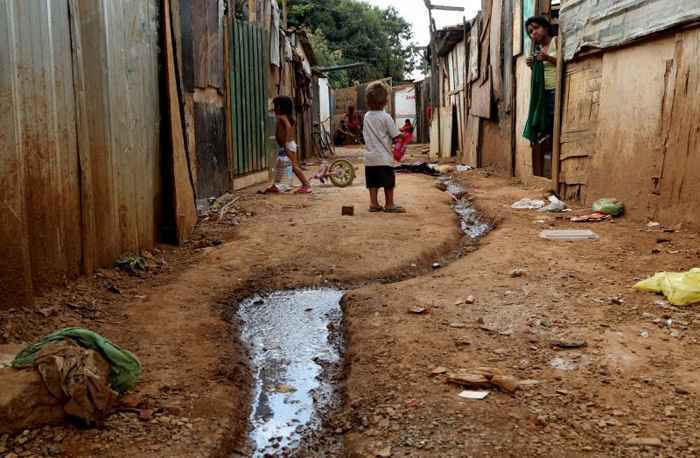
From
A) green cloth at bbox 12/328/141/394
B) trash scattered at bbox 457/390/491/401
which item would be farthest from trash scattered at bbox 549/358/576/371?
green cloth at bbox 12/328/141/394

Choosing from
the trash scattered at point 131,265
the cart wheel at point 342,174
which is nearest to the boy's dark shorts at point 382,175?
the cart wheel at point 342,174

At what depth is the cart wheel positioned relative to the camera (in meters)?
9.59

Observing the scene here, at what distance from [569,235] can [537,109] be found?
11.0 ft

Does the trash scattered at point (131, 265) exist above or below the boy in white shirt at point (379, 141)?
below

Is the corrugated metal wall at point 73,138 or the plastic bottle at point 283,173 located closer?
the corrugated metal wall at point 73,138

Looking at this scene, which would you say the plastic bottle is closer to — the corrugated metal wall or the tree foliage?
the corrugated metal wall

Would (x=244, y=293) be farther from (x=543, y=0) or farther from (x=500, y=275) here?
(x=543, y=0)

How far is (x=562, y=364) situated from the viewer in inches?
102

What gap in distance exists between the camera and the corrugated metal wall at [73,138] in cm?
295

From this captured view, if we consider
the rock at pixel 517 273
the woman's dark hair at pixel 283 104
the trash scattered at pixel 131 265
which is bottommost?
the rock at pixel 517 273

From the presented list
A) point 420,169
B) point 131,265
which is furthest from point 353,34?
point 131,265

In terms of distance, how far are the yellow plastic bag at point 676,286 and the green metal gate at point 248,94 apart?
6.11 meters

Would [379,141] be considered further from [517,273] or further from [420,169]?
[420,169]

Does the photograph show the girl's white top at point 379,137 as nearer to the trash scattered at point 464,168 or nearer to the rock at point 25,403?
the rock at point 25,403
